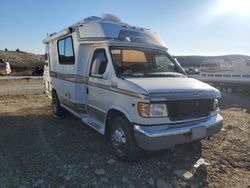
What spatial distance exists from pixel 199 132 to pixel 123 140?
1355mm

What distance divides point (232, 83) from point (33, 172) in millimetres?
13135

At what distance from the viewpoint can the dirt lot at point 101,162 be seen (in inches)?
170

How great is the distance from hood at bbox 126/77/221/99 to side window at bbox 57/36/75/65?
2.56 meters

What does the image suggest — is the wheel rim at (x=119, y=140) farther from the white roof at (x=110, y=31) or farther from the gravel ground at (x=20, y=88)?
the gravel ground at (x=20, y=88)

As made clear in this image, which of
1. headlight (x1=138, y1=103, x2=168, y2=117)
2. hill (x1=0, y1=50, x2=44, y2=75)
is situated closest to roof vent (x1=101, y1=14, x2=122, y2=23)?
headlight (x1=138, y1=103, x2=168, y2=117)

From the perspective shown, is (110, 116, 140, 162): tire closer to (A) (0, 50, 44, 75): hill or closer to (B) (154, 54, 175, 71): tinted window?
(B) (154, 54, 175, 71): tinted window

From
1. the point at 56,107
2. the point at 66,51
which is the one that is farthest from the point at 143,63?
the point at 56,107

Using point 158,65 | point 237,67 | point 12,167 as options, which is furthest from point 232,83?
point 12,167

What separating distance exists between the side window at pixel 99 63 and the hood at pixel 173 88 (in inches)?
37.0

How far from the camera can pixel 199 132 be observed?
4.68m

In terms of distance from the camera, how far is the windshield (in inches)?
210

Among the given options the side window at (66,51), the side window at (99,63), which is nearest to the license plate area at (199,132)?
the side window at (99,63)

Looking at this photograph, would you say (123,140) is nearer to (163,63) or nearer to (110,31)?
(163,63)

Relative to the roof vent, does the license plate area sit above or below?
below
